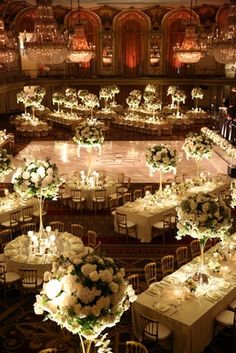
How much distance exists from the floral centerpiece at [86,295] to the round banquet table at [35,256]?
393cm

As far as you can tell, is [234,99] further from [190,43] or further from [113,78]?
[190,43]

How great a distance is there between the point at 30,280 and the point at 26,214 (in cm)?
373

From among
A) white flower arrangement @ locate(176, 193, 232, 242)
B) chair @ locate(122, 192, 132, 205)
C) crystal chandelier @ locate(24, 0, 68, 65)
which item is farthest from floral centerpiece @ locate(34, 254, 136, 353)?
chair @ locate(122, 192, 132, 205)

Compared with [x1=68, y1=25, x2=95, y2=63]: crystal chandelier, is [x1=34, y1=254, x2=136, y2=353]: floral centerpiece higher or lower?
lower

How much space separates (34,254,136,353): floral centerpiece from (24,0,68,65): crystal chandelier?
8.11 meters

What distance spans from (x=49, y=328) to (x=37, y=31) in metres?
7.56

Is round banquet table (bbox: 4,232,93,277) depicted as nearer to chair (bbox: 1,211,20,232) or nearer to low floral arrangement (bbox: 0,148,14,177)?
chair (bbox: 1,211,20,232)

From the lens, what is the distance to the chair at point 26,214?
1268 centimetres

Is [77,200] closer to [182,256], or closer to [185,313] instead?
Result: [182,256]

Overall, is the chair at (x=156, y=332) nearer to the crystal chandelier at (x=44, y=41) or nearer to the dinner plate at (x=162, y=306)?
the dinner plate at (x=162, y=306)

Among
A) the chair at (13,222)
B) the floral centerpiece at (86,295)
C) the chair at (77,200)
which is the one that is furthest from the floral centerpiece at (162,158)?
the floral centerpiece at (86,295)

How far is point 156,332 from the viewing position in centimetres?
738

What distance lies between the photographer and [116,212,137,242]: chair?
39.8ft

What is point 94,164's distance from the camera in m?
20.1
